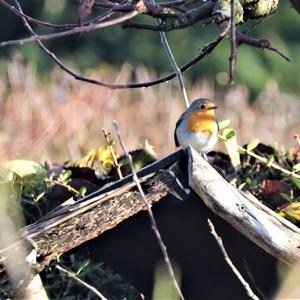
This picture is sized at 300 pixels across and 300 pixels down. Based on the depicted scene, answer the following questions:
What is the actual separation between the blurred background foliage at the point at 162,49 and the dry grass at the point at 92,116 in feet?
21.8

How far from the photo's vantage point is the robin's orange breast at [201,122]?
12.8ft

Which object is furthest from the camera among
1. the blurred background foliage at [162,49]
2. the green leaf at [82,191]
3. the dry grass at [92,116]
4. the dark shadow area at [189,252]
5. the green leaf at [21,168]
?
the blurred background foliage at [162,49]

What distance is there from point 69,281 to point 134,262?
1.00 ft

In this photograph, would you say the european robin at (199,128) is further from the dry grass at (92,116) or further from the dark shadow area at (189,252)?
the dry grass at (92,116)

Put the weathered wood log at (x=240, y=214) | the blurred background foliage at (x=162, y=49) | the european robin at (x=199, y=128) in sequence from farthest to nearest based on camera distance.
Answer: the blurred background foliage at (x=162, y=49) → the european robin at (x=199, y=128) → the weathered wood log at (x=240, y=214)

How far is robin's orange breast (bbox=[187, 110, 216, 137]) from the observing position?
390 centimetres

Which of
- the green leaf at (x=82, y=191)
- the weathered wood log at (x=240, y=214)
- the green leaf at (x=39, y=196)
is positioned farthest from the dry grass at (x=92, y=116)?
the weathered wood log at (x=240, y=214)

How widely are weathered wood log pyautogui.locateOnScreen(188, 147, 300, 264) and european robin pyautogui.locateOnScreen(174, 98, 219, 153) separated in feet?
3.10

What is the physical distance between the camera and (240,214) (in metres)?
2.77

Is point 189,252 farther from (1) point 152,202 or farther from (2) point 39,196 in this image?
(2) point 39,196

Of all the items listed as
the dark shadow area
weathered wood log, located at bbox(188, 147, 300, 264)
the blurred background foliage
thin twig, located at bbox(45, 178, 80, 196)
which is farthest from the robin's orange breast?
the blurred background foliage

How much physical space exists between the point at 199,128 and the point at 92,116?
2775 mm

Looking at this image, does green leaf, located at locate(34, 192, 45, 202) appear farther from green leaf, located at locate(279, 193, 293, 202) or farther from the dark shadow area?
green leaf, located at locate(279, 193, 293, 202)

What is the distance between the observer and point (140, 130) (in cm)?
682
